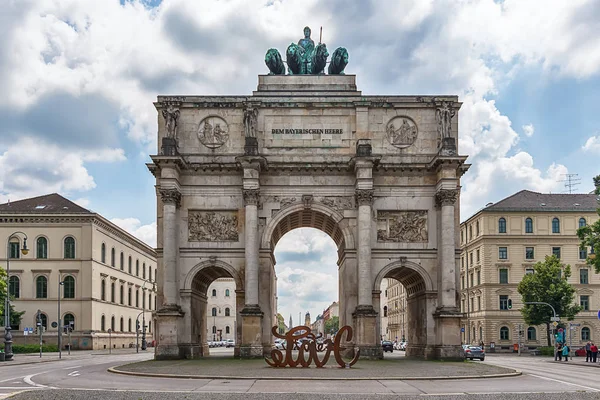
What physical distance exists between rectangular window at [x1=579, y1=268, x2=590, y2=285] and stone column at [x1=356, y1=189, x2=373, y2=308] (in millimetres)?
45572

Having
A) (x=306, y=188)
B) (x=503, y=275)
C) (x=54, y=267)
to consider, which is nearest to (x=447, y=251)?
(x=306, y=188)

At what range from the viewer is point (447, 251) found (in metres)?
46.0

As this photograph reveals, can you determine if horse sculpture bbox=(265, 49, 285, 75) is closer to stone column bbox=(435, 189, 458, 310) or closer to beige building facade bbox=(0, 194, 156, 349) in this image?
stone column bbox=(435, 189, 458, 310)

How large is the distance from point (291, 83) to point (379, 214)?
10.3 meters

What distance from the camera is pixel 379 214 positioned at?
4759cm

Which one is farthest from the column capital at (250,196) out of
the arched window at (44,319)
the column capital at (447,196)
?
the arched window at (44,319)

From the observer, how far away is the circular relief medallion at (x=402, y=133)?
48031 millimetres

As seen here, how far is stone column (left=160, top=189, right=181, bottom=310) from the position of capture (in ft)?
151

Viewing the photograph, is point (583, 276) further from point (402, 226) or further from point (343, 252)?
point (343, 252)

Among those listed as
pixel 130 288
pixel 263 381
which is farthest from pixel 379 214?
pixel 130 288

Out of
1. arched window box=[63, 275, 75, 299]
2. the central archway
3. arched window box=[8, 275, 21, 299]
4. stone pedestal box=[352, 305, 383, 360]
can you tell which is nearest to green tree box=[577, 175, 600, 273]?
stone pedestal box=[352, 305, 383, 360]

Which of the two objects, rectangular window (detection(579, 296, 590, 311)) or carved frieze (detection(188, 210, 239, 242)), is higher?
carved frieze (detection(188, 210, 239, 242))

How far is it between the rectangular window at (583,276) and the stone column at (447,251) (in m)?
42.8

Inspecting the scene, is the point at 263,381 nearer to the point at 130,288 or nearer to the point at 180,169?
the point at 180,169
